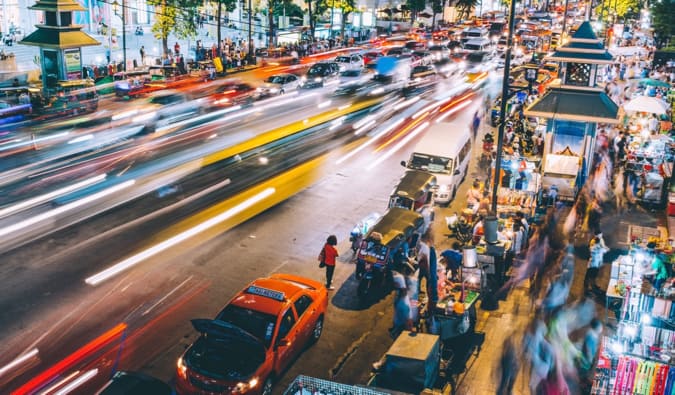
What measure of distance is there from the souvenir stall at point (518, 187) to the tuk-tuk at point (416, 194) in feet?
6.77

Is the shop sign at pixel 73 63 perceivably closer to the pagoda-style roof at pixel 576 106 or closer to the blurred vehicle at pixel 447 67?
the pagoda-style roof at pixel 576 106

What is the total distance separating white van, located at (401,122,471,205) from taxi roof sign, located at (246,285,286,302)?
10427mm

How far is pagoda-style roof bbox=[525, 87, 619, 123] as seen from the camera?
22297 millimetres

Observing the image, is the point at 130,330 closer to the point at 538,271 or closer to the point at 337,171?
the point at 538,271

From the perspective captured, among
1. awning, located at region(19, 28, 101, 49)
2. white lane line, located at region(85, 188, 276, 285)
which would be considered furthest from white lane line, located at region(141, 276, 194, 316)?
awning, located at region(19, 28, 101, 49)

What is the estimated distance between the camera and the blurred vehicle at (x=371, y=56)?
54.4 meters

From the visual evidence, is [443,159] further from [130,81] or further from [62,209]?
[130,81]

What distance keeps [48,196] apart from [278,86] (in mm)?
20529

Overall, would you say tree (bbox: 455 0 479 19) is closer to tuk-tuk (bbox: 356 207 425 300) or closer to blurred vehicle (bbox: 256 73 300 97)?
→ blurred vehicle (bbox: 256 73 300 97)

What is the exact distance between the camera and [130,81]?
1559 inches

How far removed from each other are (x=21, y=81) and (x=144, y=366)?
34.2 meters

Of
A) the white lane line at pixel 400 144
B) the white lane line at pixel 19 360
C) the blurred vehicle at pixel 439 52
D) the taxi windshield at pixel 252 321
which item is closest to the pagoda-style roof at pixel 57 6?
the white lane line at pixel 400 144

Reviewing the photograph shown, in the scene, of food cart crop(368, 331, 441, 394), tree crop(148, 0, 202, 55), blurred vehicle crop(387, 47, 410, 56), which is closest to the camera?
food cart crop(368, 331, 441, 394)

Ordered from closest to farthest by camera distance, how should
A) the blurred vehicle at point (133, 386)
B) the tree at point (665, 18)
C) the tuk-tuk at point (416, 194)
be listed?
the blurred vehicle at point (133, 386), the tuk-tuk at point (416, 194), the tree at point (665, 18)
